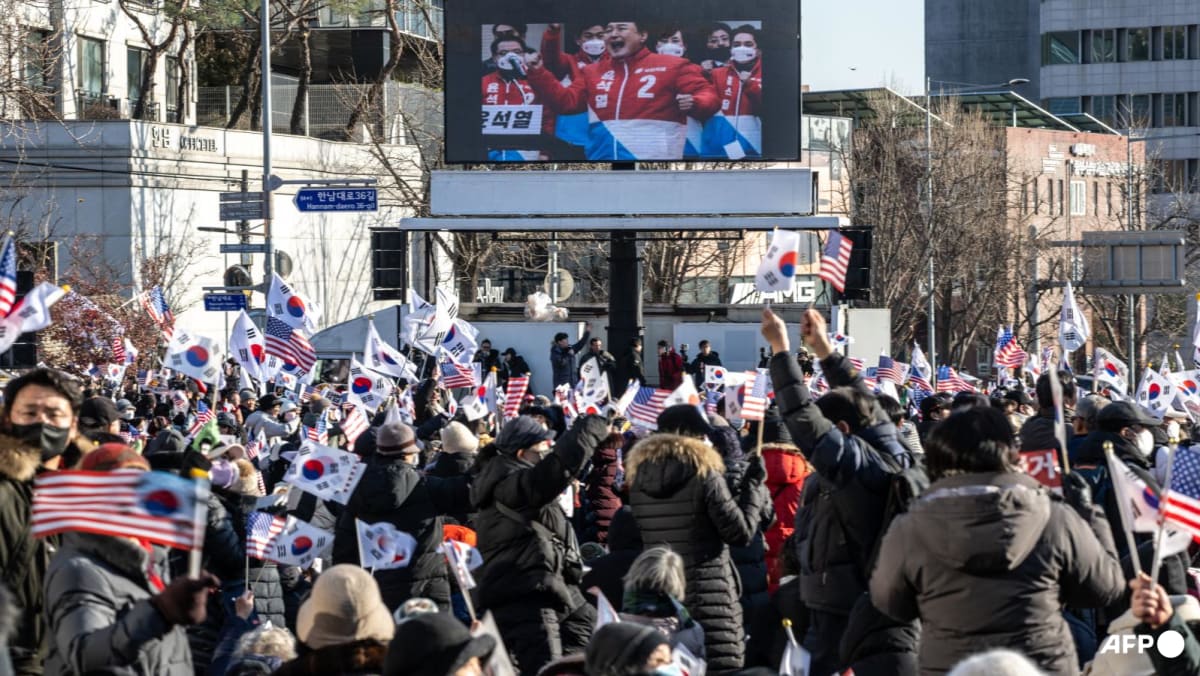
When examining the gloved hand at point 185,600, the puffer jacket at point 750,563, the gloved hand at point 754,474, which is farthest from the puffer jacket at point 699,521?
the gloved hand at point 185,600

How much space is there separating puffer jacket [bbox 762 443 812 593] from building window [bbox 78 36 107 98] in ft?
115

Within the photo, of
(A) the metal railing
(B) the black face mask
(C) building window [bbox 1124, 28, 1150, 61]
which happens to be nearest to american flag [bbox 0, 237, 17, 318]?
(B) the black face mask

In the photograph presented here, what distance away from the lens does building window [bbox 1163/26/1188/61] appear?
277ft

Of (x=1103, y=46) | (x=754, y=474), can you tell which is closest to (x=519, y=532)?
(x=754, y=474)

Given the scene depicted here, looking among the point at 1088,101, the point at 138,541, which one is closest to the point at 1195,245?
the point at 1088,101

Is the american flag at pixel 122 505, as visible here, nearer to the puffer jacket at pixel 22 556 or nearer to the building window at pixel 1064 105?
the puffer jacket at pixel 22 556

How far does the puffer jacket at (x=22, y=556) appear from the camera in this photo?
6.43 meters

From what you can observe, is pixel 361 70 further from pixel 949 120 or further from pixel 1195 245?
pixel 1195 245

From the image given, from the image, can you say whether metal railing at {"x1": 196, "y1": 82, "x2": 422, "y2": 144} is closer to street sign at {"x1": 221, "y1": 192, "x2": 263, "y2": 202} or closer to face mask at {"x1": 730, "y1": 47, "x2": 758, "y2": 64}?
face mask at {"x1": 730, "y1": 47, "x2": 758, "y2": 64}

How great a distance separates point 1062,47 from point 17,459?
271 feet

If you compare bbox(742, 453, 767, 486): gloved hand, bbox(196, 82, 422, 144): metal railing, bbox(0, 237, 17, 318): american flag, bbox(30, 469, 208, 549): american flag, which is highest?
bbox(196, 82, 422, 144): metal railing

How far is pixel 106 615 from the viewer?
594cm

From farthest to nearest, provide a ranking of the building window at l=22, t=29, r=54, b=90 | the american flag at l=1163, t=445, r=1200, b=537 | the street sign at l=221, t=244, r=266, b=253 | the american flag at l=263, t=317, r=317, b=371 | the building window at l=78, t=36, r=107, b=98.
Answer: the building window at l=78, t=36, r=107, b=98 < the street sign at l=221, t=244, r=266, b=253 < the building window at l=22, t=29, r=54, b=90 < the american flag at l=263, t=317, r=317, b=371 < the american flag at l=1163, t=445, r=1200, b=537

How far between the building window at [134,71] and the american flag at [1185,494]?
41009 mm
